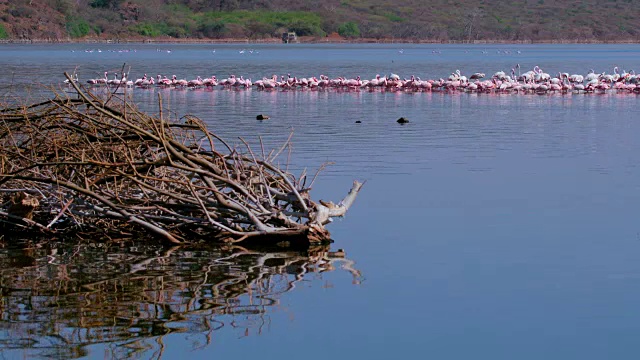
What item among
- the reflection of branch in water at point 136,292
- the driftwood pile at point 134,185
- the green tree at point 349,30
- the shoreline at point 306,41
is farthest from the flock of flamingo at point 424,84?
the green tree at point 349,30

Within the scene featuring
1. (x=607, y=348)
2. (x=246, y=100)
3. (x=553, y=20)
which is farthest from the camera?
(x=553, y=20)

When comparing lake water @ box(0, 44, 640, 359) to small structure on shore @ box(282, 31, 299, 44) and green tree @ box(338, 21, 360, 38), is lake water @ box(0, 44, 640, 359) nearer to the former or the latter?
small structure on shore @ box(282, 31, 299, 44)

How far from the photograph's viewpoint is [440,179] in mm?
14727

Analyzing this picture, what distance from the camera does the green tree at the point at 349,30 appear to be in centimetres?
12000

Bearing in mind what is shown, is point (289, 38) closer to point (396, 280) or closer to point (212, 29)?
point (212, 29)

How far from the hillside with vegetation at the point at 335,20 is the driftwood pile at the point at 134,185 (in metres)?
99.2

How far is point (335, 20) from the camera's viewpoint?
12419 cm

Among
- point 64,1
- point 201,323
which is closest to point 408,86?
point 201,323

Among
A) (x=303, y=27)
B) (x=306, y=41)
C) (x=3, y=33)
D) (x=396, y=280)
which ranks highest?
(x=303, y=27)

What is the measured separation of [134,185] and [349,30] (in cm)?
11000

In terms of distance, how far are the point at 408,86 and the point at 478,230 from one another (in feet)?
79.9

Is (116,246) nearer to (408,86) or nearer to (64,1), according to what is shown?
(408,86)

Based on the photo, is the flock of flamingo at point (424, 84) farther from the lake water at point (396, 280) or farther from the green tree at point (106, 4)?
the green tree at point (106, 4)

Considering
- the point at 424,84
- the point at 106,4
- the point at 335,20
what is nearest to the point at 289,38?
the point at 335,20
